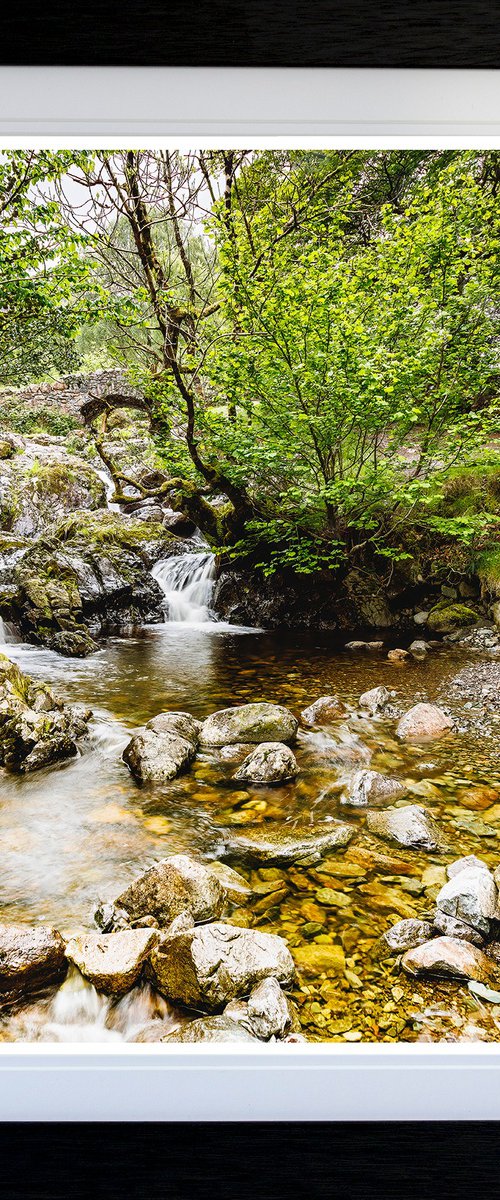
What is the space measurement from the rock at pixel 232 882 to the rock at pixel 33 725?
0.56 meters

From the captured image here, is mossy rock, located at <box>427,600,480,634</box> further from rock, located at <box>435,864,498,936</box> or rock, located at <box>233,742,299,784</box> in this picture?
rock, located at <box>435,864,498,936</box>

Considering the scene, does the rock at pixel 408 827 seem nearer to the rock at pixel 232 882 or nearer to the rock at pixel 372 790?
the rock at pixel 372 790

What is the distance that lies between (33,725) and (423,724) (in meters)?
1.17

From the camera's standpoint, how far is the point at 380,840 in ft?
4.00

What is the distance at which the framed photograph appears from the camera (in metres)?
0.82

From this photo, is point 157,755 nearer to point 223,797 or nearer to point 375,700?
point 223,797

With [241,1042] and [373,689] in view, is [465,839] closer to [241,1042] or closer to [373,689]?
[373,689]

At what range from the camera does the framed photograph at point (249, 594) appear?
0.82 metres

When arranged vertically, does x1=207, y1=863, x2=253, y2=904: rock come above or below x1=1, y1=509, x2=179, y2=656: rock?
below

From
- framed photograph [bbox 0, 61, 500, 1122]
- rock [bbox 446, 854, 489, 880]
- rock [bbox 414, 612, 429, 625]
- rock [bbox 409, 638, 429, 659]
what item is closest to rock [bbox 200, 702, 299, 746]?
framed photograph [bbox 0, 61, 500, 1122]
